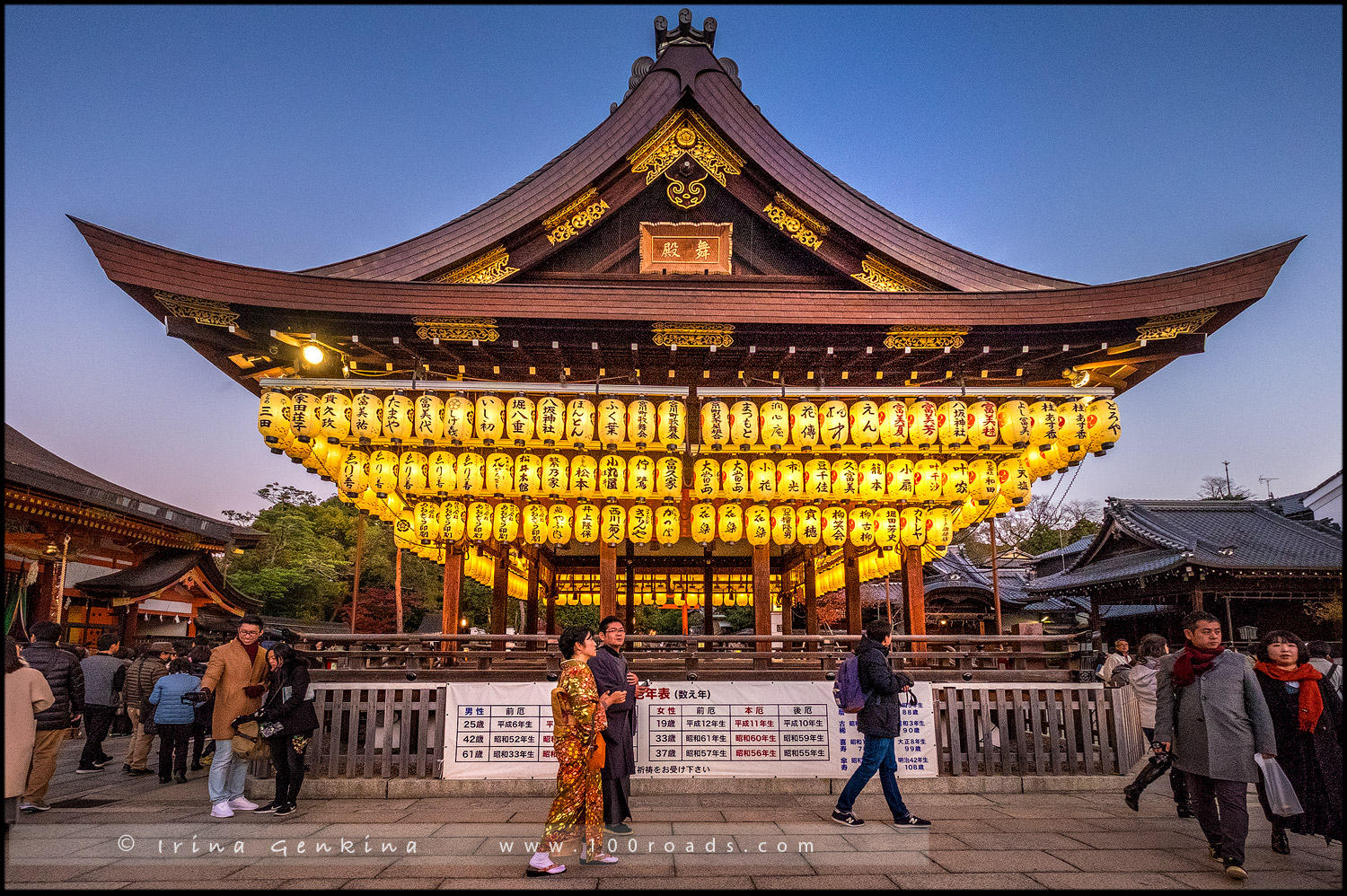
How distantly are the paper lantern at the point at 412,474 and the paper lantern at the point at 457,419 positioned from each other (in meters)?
0.83

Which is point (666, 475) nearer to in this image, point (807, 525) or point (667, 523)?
point (667, 523)

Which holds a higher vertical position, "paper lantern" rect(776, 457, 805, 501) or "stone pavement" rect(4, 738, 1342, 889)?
"paper lantern" rect(776, 457, 805, 501)

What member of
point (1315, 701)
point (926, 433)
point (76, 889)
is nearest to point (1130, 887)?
point (1315, 701)

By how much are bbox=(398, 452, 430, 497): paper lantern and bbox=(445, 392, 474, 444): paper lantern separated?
83 cm

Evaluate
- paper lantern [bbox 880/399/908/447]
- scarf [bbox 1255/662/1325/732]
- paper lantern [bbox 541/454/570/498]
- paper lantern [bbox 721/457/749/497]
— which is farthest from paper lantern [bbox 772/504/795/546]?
scarf [bbox 1255/662/1325/732]

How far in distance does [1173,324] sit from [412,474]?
11027 mm

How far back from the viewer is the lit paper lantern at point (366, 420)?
10.4 meters

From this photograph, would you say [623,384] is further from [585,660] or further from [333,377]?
[585,660]

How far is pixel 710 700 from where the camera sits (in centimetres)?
935

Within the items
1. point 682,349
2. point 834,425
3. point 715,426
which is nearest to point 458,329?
point 682,349

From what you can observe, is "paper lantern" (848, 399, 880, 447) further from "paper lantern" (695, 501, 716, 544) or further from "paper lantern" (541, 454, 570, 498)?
"paper lantern" (541, 454, 570, 498)

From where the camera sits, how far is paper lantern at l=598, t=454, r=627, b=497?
11.1 metres

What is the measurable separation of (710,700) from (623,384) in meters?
4.89

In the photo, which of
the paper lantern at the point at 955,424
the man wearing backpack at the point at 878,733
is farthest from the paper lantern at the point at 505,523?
the paper lantern at the point at 955,424
